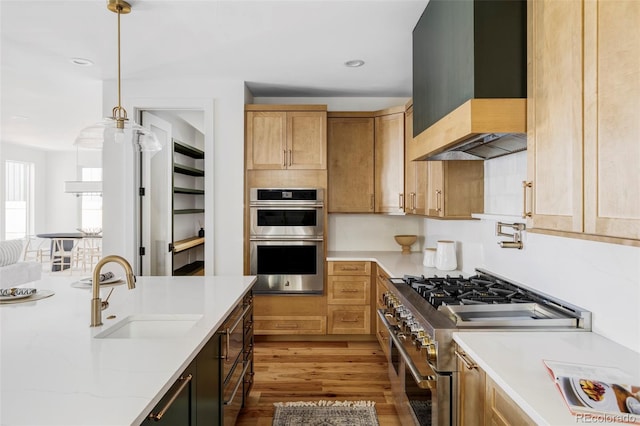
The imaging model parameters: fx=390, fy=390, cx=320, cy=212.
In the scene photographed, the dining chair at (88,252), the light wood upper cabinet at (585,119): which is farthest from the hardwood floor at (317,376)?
the dining chair at (88,252)

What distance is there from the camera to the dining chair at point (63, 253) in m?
7.87

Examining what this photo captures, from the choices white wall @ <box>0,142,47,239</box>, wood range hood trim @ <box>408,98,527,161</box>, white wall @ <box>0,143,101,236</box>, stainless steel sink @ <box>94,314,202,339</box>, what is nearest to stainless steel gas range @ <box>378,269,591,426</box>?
wood range hood trim @ <box>408,98,527,161</box>

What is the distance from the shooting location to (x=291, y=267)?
3883 mm

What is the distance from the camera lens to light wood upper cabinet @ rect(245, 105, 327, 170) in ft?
12.7

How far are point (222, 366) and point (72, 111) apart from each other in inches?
196

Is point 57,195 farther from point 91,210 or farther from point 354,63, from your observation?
point 354,63

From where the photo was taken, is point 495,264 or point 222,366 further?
point 495,264

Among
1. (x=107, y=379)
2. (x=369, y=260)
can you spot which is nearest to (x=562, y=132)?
(x=107, y=379)

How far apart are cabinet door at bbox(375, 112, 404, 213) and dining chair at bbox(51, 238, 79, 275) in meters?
6.79

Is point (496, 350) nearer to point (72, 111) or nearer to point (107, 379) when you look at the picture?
point (107, 379)

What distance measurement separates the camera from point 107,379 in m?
1.16

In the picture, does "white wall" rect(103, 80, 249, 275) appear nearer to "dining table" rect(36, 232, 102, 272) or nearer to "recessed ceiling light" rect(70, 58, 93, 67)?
"recessed ceiling light" rect(70, 58, 93, 67)

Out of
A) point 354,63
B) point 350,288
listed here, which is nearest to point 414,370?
point 350,288

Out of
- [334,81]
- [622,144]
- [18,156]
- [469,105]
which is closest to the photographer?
[622,144]
